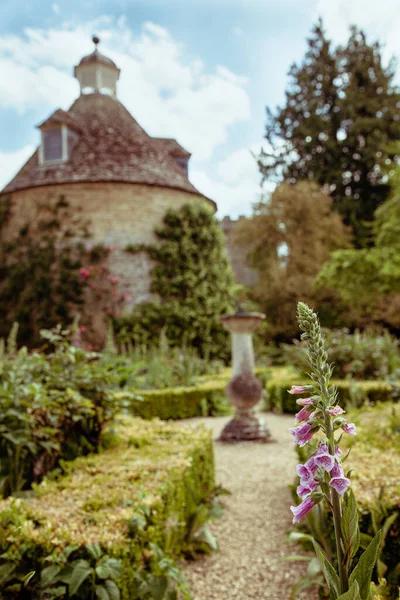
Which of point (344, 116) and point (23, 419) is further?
point (344, 116)

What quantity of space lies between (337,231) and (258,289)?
359cm

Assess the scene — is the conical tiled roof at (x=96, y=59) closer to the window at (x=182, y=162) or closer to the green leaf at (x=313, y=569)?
Answer: the window at (x=182, y=162)

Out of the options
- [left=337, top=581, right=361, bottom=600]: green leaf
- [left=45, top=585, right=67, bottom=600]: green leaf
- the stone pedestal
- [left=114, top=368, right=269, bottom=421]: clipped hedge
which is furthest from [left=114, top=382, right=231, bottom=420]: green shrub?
[left=337, top=581, right=361, bottom=600]: green leaf

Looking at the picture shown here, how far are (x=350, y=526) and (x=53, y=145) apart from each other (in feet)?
50.0

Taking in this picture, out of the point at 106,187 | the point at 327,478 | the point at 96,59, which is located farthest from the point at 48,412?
the point at 96,59

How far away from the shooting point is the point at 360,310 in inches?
698

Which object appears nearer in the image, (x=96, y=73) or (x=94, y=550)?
(x=94, y=550)

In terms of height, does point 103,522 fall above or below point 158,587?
above

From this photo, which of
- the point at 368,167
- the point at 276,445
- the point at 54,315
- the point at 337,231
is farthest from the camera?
the point at 368,167

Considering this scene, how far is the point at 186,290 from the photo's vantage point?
1455 cm

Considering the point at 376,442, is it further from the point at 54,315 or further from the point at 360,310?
the point at 360,310

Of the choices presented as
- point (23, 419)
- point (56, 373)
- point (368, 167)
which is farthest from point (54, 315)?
point (368, 167)

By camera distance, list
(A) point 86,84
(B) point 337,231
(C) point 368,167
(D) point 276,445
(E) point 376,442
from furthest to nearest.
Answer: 1. (C) point 368,167
2. (B) point 337,231
3. (A) point 86,84
4. (D) point 276,445
5. (E) point 376,442

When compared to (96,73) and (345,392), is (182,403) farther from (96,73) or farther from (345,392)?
(96,73)
